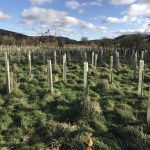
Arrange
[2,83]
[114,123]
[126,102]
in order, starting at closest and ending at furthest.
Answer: [114,123]
[126,102]
[2,83]

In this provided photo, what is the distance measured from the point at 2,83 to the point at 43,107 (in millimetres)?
3288

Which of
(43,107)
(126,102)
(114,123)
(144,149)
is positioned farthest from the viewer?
(126,102)

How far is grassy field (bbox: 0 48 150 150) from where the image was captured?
25.6 feet

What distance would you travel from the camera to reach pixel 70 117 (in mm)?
9609

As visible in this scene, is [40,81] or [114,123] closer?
[114,123]

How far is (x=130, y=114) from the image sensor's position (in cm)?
969

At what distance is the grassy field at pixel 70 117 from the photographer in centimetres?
780

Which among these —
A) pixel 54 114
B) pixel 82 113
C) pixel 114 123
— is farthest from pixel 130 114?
pixel 54 114

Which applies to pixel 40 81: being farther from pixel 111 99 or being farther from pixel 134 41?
pixel 134 41

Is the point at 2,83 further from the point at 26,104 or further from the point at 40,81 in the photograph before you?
the point at 26,104

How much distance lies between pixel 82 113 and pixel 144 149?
274 centimetres

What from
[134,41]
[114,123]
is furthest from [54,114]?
[134,41]

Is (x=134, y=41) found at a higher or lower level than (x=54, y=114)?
higher

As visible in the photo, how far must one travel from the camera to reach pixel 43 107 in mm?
10266
